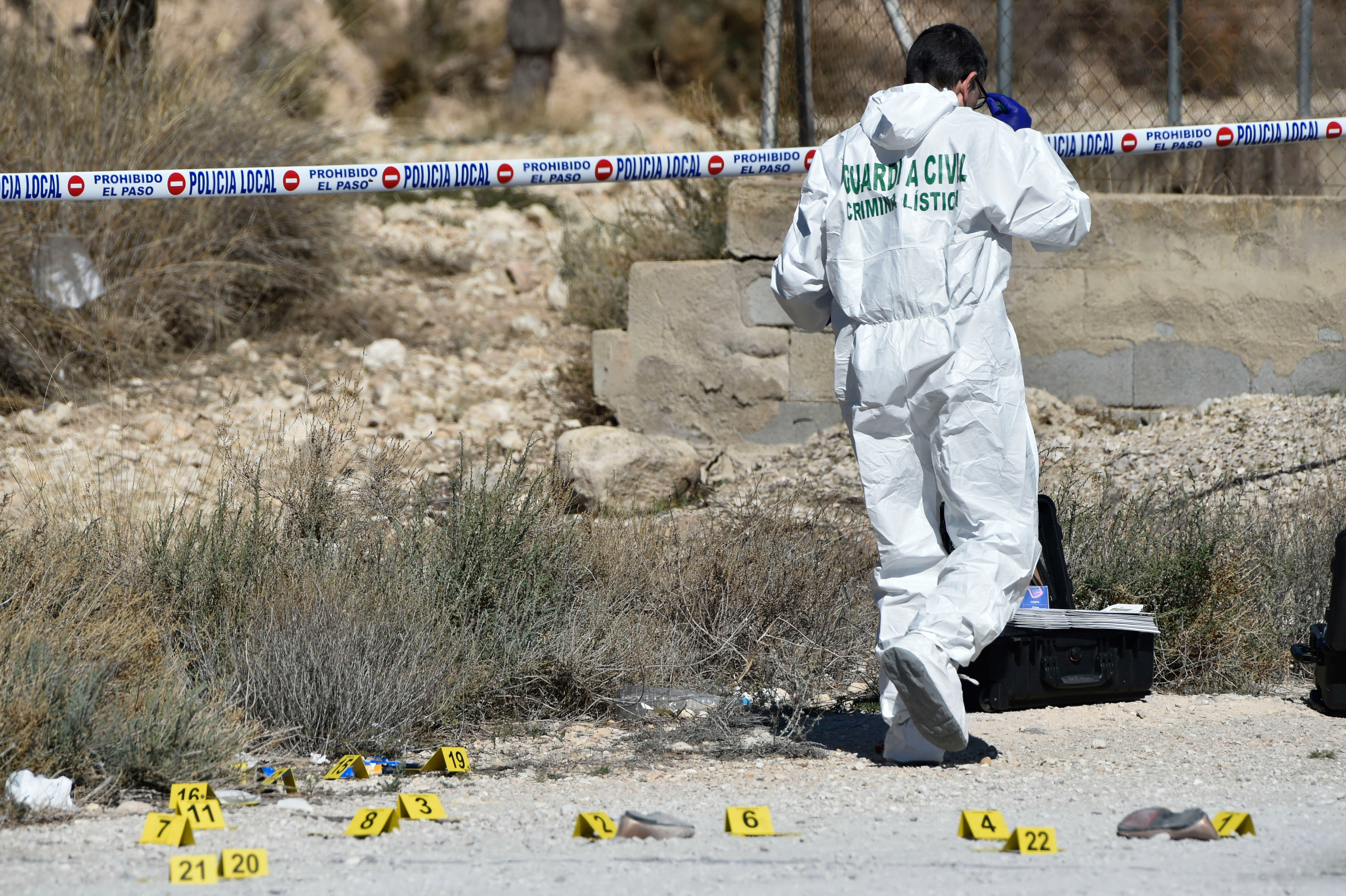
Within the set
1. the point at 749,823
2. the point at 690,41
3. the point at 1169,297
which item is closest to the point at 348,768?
the point at 749,823

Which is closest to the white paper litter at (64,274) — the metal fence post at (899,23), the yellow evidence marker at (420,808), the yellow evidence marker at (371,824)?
the metal fence post at (899,23)

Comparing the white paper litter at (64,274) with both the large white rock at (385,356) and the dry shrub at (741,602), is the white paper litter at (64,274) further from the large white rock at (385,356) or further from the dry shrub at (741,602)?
the dry shrub at (741,602)

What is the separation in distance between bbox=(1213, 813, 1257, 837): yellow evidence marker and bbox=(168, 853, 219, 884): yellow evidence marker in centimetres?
A: 205

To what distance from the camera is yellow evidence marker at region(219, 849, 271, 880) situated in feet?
8.89

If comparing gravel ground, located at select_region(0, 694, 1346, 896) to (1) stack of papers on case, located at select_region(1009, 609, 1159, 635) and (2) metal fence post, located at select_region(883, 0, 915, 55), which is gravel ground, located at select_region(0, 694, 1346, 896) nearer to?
(1) stack of papers on case, located at select_region(1009, 609, 1159, 635)

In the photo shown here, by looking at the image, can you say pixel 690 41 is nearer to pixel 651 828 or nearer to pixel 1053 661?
pixel 1053 661

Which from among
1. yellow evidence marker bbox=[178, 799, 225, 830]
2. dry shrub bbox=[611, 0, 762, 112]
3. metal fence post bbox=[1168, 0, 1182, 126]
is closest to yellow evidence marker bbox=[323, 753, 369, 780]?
yellow evidence marker bbox=[178, 799, 225, 830]

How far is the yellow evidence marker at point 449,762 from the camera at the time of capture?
3.61m

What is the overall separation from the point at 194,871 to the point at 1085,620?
2.51 metres

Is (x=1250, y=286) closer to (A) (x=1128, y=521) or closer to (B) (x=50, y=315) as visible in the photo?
(A) (x=1128, y=521)

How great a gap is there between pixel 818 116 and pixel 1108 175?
1.52 m

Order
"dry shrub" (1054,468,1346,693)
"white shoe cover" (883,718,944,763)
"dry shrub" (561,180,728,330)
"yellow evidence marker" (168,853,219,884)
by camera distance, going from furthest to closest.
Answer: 1. "dry shrub" (561,180,728,330)
2. "dry shrub" (1054,468,1346,693)
3. "white shoe cover" (883,718,944,763)
4. "yellow evidence marker" (168,853,219,884)

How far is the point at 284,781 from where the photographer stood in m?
3.46

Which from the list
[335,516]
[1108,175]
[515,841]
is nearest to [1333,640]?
[515,841]
